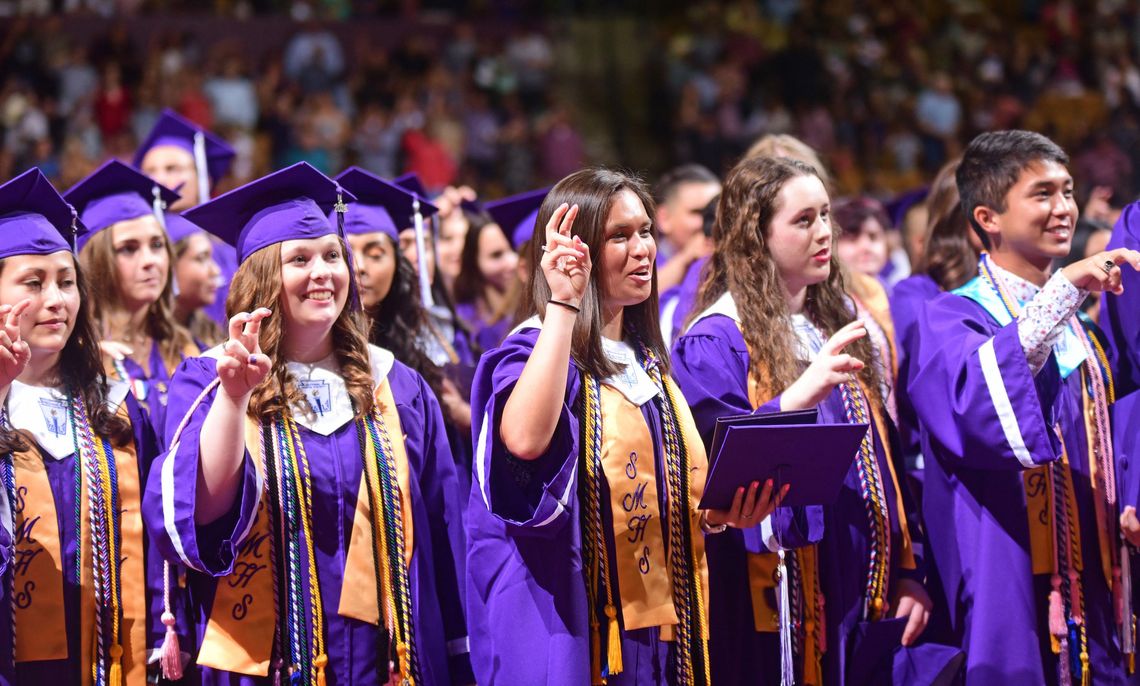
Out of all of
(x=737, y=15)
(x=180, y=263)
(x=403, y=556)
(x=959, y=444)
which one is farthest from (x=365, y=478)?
(x=737, y=15)

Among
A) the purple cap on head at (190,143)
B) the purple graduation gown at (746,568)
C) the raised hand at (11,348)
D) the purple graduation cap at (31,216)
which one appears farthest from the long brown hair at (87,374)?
the purple cap on head at (190,143)

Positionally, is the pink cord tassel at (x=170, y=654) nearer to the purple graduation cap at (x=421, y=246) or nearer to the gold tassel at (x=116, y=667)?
the gold tassel at (x=116, y=667)

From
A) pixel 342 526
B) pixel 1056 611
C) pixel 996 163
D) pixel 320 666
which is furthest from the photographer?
pixel 996 163

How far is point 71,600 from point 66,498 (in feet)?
0.82

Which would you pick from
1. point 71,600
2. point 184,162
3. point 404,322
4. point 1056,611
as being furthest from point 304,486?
point 184,162

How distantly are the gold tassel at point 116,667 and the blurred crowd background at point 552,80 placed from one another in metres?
7.23

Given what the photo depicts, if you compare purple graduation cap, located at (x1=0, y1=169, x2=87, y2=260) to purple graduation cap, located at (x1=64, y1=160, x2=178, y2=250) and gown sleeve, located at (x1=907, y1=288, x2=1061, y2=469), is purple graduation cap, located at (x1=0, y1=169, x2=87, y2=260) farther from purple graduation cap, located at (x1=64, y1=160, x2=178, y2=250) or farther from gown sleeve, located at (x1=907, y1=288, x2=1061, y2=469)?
gown sleeve, located at (x1=907, y1=288, x2=1061, y2=469)

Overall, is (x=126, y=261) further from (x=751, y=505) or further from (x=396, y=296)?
(x=751, y=505)

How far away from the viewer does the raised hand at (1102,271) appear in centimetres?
322

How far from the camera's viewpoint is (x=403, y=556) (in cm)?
316

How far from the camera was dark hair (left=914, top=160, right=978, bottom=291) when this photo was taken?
4.19m

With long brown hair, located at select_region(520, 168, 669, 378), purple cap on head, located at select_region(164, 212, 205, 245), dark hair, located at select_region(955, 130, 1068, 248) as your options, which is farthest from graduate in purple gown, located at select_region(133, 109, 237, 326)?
dark hair, located at select_region(955, 130, 1068, 248)

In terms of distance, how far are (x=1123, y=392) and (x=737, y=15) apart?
38.9 ft

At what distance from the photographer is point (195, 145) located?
5625 mm
